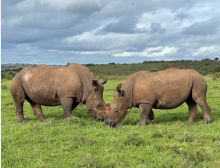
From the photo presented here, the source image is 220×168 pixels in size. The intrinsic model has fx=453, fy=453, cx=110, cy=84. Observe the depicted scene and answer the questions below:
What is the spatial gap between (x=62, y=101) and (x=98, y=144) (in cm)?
484

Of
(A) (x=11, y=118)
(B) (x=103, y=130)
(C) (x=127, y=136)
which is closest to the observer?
(C) (x=127, y=136)

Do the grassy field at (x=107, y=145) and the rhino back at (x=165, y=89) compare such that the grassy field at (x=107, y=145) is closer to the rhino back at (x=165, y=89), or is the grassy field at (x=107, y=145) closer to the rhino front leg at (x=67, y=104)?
the rhino back at (x=165, y=89)

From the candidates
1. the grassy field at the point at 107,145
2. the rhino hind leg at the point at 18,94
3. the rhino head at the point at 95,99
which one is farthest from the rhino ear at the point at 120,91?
the rhino hind leg at the point at 18,94

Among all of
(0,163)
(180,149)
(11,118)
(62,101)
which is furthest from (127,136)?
(11,118)

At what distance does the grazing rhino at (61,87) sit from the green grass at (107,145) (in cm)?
126

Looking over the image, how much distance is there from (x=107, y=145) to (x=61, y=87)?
517 cm

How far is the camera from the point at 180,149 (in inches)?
404

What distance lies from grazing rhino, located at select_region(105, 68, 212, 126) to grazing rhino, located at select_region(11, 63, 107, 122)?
804mm

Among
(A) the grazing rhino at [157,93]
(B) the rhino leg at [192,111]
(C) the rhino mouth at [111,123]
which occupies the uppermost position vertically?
(A) the grazing rhino at [157,93]

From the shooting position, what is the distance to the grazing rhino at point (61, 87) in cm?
1560

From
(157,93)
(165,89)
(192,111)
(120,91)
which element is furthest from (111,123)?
(192,111)

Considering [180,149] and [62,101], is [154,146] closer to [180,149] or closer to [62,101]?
[180,149]

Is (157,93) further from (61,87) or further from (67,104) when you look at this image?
(61,87)

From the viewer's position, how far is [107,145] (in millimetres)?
10977
